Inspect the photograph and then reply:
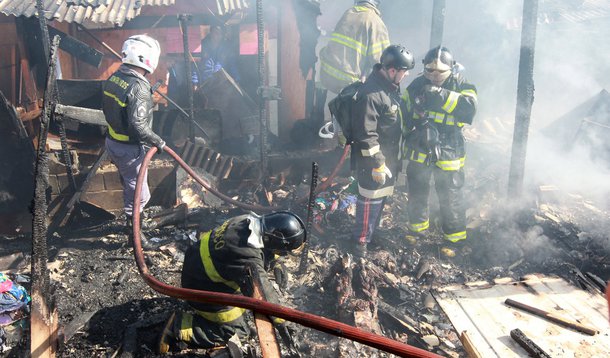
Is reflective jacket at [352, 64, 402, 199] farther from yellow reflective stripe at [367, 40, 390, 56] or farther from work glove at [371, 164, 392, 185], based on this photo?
yellow reflective stripe at [367, 40, 390, 56]

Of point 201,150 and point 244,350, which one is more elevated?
point 201,150

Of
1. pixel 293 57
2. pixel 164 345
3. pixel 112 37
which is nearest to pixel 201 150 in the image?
pixel 293 57

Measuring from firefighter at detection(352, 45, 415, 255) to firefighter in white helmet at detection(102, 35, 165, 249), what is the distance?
8.50ft

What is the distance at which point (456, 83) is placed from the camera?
5754mm

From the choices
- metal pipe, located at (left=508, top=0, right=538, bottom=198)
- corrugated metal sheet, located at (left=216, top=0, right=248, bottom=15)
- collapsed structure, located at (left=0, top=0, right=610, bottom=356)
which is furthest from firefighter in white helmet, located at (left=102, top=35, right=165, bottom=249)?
metal pipe, located at (left=508, top=0, right=538, bottom=198)

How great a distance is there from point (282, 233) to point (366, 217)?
227 centimetres

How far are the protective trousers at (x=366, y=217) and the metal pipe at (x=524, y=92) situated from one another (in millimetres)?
2380

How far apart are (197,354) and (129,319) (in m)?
0.95

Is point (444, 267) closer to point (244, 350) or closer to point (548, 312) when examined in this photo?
point (548, 312)

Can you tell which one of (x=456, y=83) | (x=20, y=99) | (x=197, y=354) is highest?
(x=456, y=83)

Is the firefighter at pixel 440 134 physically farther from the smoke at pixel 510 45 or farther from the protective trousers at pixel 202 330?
the smoke at pixel 510 45

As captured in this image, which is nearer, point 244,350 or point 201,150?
point 244,350

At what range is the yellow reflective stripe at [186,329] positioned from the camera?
402 cm

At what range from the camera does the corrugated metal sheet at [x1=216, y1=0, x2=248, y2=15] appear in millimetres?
9969
